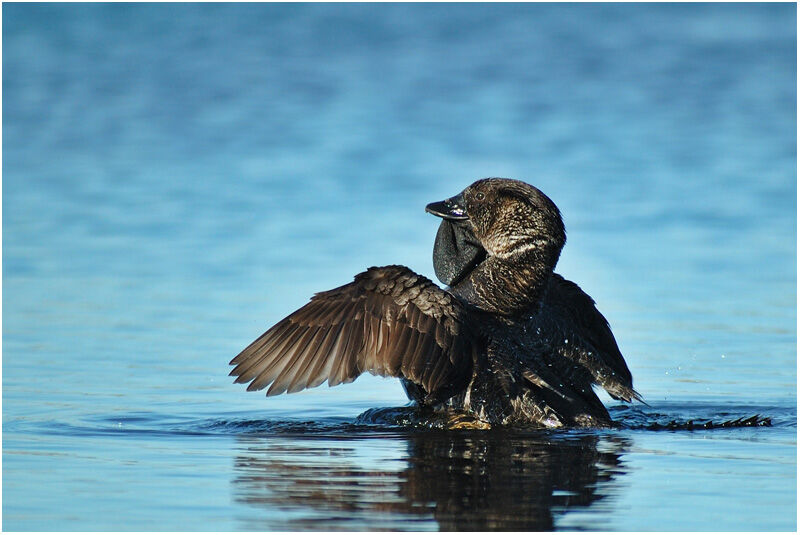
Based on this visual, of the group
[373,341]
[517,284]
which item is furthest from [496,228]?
[373,341]

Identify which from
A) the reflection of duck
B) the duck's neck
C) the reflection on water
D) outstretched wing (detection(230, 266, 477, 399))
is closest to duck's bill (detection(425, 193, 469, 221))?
the reflection of duck

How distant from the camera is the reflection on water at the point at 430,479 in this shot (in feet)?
15.5

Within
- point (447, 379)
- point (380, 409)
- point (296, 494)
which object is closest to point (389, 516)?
point (296, 494)

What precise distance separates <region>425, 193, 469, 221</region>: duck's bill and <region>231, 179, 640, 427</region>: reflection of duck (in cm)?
25

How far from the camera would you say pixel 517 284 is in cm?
755

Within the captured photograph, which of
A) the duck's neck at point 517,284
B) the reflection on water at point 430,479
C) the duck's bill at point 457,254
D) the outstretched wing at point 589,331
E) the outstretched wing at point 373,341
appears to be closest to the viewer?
the reflection on water at point 430,479

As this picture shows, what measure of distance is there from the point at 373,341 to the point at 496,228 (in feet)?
4.23

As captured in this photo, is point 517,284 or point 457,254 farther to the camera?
point 457,254

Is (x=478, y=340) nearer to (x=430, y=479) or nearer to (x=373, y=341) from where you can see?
(x=373, y=341)

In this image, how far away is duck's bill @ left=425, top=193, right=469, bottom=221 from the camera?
824 cm

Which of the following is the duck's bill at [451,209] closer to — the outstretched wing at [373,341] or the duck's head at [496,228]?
the duck's head at [496,228]

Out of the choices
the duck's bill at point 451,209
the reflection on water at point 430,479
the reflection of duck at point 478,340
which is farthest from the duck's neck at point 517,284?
the reflection on water at point 430,479

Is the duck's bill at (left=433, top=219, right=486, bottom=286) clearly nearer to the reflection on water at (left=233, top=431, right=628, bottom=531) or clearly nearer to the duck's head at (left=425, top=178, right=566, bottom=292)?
the duck's head at (left=425, top=178, right=566, bottom=292)

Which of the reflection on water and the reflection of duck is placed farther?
the reflection of duck
